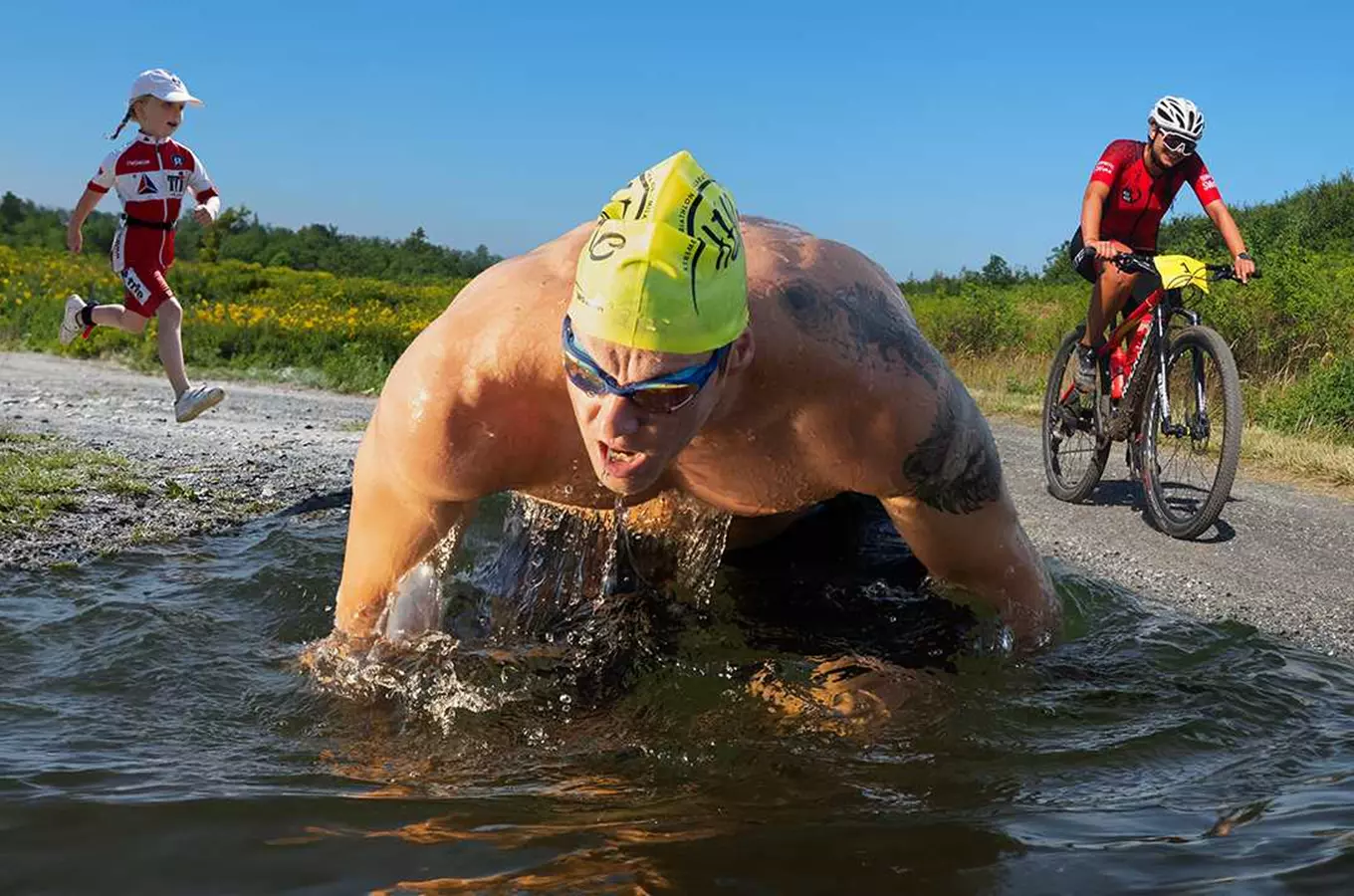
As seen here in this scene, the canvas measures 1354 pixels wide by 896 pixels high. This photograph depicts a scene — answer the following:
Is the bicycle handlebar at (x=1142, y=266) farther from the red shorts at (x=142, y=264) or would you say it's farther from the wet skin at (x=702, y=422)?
the red shorts at (x=142, y=264)

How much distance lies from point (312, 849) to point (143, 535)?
2941 millimetres

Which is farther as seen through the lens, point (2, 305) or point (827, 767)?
point (2, 305)

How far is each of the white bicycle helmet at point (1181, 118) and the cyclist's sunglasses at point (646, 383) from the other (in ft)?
14.5

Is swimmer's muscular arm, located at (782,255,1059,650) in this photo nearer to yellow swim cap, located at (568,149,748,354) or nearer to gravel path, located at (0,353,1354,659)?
yellow swim cap, located at (568,149,748,354)

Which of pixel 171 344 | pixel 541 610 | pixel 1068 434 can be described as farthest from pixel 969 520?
pixel 171 344

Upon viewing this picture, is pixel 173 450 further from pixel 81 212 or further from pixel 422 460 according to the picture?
pixel 422 460

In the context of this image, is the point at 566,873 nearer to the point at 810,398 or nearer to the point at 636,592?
the point at 810,398

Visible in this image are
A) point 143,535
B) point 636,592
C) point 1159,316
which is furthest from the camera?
point 1159,316

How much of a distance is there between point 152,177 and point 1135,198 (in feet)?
16.4

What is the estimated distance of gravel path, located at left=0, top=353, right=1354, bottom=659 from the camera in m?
4.41

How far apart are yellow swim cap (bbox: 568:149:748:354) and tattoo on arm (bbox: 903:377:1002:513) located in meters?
0.59

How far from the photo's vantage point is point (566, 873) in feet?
6.88

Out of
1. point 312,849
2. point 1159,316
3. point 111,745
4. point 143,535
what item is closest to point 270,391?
point 143,535

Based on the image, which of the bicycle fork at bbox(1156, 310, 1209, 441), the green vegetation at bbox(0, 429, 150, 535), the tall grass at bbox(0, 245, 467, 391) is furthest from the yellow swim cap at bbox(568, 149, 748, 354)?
the tall grass at bbox(0, 245, 467, 391)
